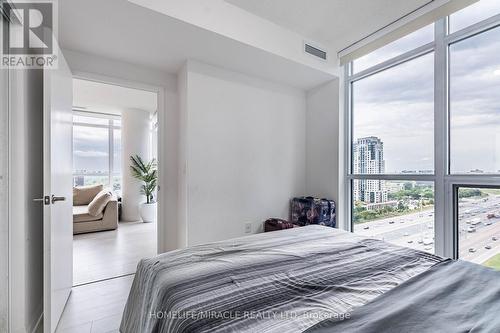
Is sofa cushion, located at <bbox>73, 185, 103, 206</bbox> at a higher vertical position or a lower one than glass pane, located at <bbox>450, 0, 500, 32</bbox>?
lower

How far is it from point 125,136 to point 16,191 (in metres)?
4.11

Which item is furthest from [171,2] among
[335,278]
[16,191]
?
[335,278]

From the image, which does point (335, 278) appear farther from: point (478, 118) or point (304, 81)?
point (304, 81)

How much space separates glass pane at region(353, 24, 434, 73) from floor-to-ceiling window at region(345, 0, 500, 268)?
1cm

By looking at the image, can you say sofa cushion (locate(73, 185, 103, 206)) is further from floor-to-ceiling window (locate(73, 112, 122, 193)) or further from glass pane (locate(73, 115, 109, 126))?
glass pane (locate(73, 115, 109, 126))

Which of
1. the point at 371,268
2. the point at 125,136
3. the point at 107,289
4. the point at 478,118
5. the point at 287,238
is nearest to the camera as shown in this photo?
the point at 371,268

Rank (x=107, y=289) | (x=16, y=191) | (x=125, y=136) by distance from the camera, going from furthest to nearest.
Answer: (x=125, y=136)
(x=107, y=289)
(x=16, y=191)

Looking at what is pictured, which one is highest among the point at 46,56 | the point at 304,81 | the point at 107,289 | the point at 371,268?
the point at 304,81

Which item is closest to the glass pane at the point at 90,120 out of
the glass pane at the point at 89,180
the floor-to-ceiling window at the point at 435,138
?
the glass pane at the point at 89,180

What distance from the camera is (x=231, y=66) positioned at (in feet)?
9.06

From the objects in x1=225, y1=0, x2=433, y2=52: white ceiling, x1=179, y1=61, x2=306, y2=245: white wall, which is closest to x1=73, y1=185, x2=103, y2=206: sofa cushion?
x1=179, y1=61, x2=306, y2=245: white wall

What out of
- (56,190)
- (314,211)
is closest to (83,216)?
(56,190)

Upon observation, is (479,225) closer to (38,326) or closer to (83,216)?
(38,326)

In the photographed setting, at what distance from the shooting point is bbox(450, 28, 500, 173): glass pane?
1.98 m
